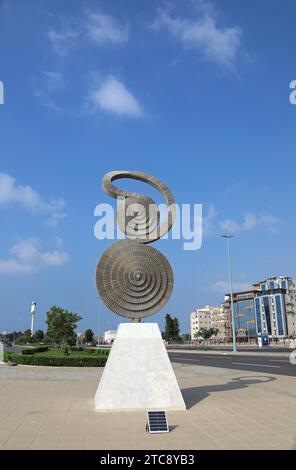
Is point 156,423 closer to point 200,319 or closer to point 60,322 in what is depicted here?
point 60,322

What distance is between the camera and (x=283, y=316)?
102375 millimetres

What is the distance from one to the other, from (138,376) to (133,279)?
2.49 meters

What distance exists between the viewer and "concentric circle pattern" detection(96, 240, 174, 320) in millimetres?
11258

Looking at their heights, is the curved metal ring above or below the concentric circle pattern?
above

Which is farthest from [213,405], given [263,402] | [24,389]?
[24,389]

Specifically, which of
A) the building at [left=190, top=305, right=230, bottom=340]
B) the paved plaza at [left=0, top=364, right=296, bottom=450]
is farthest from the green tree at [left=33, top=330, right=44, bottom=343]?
the paved plaza at [left=0, top=364, right=296, bottom=450]

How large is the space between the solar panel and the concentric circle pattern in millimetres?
3756

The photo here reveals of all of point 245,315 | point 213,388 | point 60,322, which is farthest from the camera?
point 245,315

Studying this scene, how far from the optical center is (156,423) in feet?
24.9

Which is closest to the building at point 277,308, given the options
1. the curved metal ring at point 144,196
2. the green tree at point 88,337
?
the green tree at point 88,337

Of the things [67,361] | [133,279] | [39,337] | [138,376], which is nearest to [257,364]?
[67,361]

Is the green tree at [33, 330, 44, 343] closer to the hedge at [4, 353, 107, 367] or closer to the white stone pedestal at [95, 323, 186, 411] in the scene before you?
the hedge at [4, 353, 107, 367]
